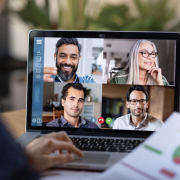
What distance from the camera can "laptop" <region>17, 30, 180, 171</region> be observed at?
0.85 metres

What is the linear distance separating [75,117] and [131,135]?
0.20 m

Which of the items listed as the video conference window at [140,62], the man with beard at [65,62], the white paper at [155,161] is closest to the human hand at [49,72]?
the man with beard at [65,62]

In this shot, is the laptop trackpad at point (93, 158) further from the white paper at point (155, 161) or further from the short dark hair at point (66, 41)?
the short dark hair at point (66, 41)

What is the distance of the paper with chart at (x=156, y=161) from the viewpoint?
0.41 meters

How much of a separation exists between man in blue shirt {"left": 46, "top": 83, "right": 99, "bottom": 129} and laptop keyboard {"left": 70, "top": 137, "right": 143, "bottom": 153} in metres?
0.09

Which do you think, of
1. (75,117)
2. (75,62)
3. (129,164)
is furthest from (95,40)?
(129,164)

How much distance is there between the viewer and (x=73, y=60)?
884 millimetres

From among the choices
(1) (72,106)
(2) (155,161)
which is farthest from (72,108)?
(2) (155,161)

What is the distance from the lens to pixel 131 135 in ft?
2.76

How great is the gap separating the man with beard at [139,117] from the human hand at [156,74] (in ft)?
0.18

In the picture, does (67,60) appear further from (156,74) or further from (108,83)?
(156,74)

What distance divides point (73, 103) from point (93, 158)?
1.03ft

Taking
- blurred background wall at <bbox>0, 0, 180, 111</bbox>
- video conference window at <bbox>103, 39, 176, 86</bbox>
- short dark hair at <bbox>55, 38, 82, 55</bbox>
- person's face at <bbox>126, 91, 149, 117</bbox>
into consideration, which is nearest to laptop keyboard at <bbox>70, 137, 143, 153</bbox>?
person's face at <bbox>126, 91, 149, 117</bbox>

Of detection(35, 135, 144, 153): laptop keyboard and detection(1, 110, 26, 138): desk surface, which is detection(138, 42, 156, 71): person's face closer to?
detection(35, 135, 144, 153): laptop keyboard
